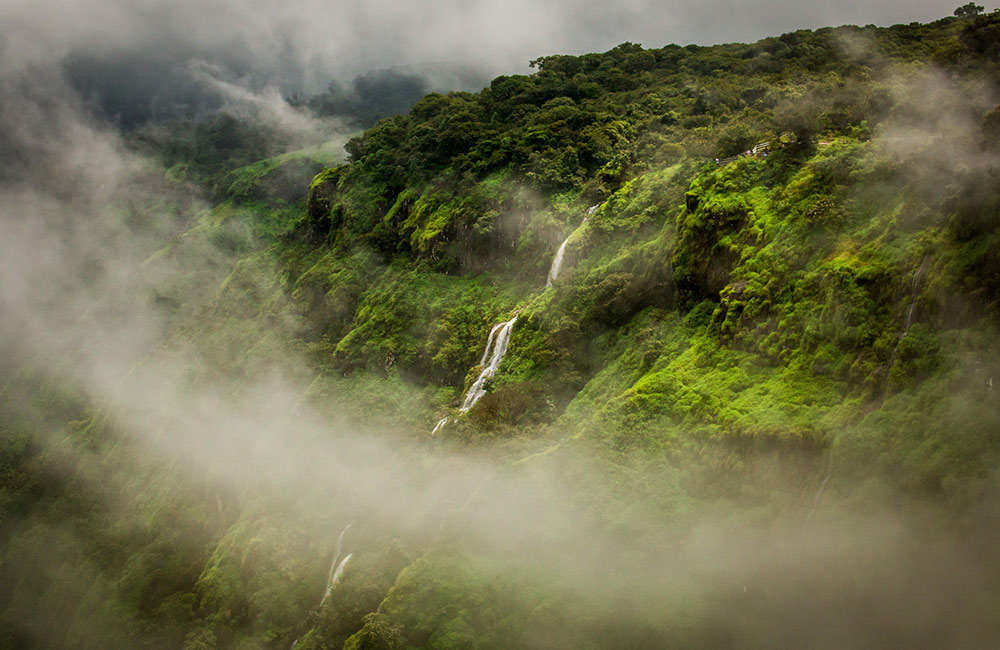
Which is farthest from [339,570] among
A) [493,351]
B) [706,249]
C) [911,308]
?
[911,308]

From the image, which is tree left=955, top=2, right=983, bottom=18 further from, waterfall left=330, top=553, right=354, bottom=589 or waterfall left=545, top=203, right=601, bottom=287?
waterfall left=330, top=553, right=354, bottom=589

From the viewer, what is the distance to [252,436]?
158 ft

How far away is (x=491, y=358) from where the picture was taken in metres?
35.6

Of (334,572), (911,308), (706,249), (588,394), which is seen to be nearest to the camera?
(911,308)

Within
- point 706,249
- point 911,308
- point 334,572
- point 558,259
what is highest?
point 558,259

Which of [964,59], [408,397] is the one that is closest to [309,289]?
[408,397]

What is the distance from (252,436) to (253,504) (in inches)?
349

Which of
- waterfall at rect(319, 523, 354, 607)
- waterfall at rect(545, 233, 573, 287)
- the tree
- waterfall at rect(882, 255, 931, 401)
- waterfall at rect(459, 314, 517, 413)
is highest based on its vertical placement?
the tree

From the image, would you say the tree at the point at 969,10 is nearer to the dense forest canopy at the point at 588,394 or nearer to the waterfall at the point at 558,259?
the dense forest canopy at the point at 588,394

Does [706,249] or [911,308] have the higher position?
[706,249]

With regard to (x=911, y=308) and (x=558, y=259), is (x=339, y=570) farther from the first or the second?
(x=911, y=308)

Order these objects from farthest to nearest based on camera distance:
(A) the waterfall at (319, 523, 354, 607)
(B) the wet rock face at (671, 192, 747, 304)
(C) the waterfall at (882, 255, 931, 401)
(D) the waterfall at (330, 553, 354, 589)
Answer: (A) the waterfall at (319, 523, 354, 607), (D) the waterfall at (330, 553, 354, 589), (B) the wet rock face at (671, 192, 747, 304), (C) the waterfall at (882, 255, 931, 401)

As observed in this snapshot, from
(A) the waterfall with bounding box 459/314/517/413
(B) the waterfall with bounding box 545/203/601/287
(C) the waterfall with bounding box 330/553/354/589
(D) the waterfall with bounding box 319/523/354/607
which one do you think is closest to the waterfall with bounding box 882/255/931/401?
(A) the waterfall with bounding box 459/314/517/413

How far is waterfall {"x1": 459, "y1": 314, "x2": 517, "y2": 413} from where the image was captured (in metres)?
33.9
